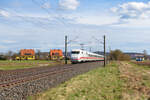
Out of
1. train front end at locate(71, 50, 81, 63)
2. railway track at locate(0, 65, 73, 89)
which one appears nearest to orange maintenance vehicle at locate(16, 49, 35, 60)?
train front end at locate(71, 50, 81, 63)

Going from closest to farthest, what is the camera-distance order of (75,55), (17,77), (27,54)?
1. (17,77)
2. (75,55)
3. (27,54)

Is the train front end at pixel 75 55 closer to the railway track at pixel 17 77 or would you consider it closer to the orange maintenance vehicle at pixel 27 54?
the railway track at pixel 17 77

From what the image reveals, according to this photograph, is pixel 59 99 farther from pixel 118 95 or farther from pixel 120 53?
pixel 120 53

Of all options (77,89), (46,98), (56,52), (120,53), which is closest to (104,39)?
(77,89)

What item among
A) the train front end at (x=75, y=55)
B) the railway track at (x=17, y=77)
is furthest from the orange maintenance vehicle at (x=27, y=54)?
the railway track at (x=17, y=77)

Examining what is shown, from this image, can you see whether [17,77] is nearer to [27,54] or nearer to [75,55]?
[75,55]

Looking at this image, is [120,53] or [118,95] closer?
[118,95]

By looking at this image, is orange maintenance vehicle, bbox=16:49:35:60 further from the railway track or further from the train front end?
the railway track

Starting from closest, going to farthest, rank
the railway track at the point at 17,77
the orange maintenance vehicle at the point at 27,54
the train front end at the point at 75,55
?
1. the railway track at the point at 17,77
2. the train front end at the point at 75,55
3. the orange maintenance vehicle at the point at 27,54

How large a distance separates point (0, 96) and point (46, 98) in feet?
6.94

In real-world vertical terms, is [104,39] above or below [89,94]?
above

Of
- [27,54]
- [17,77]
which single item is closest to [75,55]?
[17,77]

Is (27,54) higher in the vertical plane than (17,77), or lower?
higher

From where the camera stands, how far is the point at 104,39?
35.1 metres
